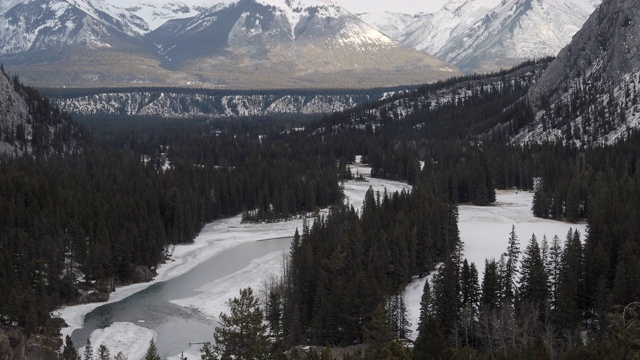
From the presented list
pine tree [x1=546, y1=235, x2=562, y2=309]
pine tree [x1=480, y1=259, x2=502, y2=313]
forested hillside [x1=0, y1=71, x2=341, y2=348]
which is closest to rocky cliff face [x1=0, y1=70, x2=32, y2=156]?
forested hillside [x1=0, y1=71, x2=341, y2=348]

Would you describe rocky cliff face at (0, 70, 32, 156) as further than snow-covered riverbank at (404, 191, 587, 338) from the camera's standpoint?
Yes

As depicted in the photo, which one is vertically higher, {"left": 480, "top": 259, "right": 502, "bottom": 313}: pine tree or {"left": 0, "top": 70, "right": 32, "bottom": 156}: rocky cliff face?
{"left": 0, "top": 70, "right": 32, "bottom": 156}: rocky cliff face

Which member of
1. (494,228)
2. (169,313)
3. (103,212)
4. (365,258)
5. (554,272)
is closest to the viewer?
(554,272)

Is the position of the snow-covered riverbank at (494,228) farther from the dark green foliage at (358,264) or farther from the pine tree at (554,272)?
the pine tree at (554,272)

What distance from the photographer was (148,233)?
112750 millimetres

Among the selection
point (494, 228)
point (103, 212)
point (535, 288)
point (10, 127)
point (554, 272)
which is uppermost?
point (10, 127)

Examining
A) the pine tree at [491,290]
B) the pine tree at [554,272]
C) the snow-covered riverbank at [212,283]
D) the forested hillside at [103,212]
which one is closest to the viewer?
the pine tree at [491,290]

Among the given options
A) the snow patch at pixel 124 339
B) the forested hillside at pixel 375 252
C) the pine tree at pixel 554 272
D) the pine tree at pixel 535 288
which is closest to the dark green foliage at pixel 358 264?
the forested hillside at pixel 375 252

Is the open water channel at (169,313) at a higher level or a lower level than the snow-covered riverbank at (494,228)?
lower

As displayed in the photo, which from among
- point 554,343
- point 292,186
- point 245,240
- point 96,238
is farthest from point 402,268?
point 292,186

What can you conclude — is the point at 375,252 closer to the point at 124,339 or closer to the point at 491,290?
the point at 491,290

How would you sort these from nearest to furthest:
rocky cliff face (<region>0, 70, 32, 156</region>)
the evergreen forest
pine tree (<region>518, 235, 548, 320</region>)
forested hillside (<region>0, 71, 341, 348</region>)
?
the evergreen forest
pine tree (<region>518, 235, 548, 320</region>)
forested hillside (<region>0, 71, 341, 348</region>)
rocky cliff face (<region>0, 70, 32, 156</region>)

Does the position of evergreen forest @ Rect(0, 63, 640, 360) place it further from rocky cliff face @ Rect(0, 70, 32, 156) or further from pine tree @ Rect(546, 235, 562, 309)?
rocky cliff face @ Rect(0, 70, 32, 156)

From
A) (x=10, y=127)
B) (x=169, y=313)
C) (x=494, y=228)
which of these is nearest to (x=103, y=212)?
(x=169, y=313)
